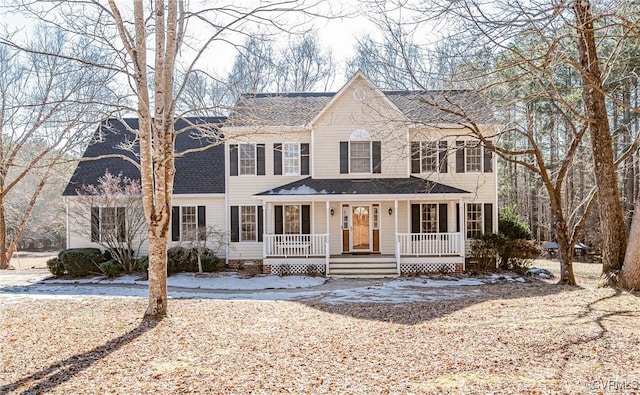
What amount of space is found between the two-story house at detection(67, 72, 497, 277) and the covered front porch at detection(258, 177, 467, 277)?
38mm

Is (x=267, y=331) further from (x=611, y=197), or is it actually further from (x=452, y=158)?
(x=452, y=158)

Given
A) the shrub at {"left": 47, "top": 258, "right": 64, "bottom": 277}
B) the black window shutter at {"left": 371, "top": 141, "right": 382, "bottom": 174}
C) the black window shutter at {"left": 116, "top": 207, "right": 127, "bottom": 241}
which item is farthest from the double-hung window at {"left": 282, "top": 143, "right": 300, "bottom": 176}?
the shrub at {"left": 47, "top": 258, "right": 64, "bottom": 277}

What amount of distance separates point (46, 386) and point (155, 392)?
120 centimetres

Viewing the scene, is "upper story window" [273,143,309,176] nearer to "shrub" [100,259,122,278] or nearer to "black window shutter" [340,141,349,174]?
"black window shutter" [340,141,349,174]

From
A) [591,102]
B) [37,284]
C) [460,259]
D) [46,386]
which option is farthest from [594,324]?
[37,284]

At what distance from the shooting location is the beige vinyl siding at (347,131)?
17.9 meters

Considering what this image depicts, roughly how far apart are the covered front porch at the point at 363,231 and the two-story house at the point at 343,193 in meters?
0.04

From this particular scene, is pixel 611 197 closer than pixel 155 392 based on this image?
No

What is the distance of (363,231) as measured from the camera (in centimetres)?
1845

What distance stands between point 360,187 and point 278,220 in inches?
136

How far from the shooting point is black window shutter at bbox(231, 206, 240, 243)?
61.0ft

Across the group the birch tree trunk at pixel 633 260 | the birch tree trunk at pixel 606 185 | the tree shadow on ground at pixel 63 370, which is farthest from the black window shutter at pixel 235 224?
the birch tree trunk at pixel 633 260

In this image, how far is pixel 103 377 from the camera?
5289 mm

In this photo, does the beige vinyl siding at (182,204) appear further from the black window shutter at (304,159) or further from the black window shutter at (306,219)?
the black window shutter at (304,159)
